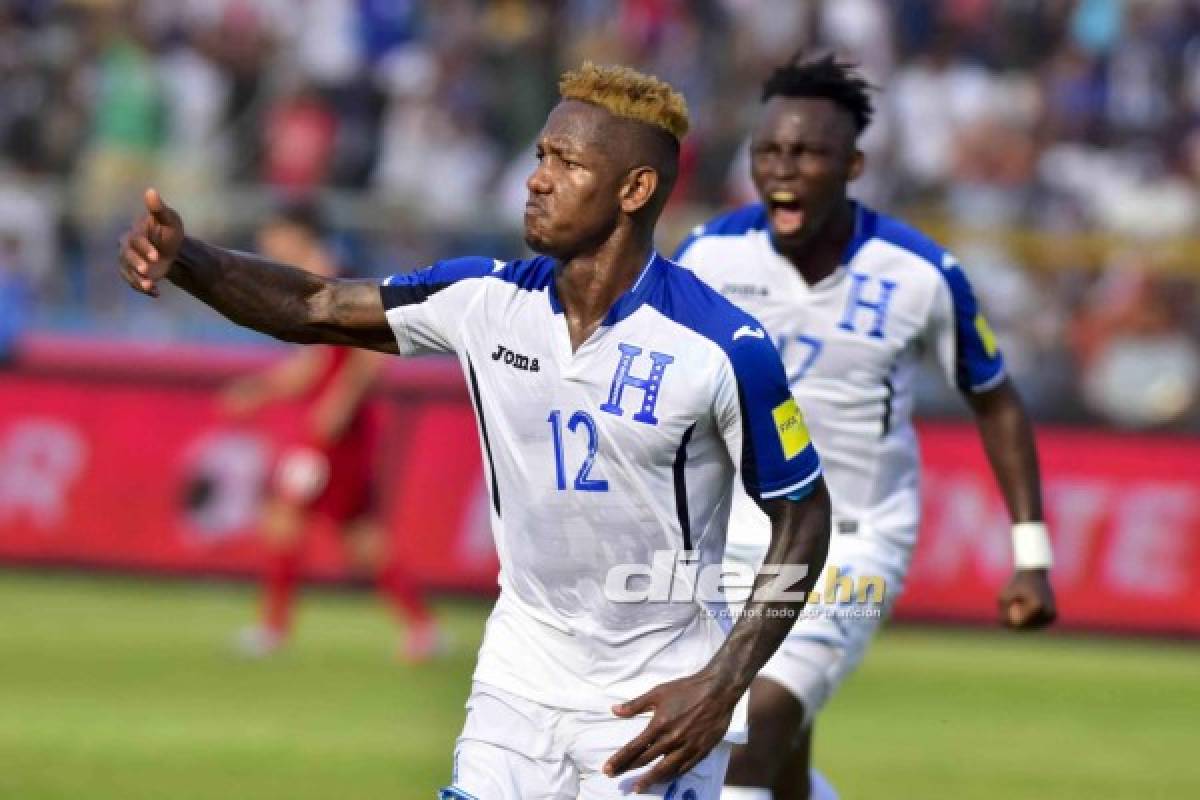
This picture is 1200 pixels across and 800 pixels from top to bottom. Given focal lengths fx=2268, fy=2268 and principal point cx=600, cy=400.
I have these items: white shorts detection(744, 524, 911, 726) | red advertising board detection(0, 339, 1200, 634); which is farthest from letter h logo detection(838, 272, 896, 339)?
red advertising board detection(0, 339, 1200, 634)

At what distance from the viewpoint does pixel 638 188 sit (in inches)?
232

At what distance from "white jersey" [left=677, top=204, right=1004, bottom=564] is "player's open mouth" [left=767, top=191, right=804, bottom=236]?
7.2 inches

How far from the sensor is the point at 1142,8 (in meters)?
19.8

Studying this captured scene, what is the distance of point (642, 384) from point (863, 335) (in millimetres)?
2432

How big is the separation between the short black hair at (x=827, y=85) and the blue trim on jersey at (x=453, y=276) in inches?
87.3

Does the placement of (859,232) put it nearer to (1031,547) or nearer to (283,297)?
(1031,547)

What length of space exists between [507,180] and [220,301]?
1341cm

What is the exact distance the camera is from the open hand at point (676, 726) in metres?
5.60

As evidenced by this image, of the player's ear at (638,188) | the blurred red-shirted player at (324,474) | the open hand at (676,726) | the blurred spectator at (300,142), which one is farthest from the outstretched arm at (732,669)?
the blurred spectator at (300,142)

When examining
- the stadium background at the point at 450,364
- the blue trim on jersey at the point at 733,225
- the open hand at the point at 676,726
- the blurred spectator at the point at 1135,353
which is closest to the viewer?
the open hand at the point at 676,726

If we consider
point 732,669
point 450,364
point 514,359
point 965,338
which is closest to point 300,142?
point 450,364

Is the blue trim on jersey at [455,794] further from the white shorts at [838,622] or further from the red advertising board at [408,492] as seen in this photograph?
the red advertising board at [408,492]

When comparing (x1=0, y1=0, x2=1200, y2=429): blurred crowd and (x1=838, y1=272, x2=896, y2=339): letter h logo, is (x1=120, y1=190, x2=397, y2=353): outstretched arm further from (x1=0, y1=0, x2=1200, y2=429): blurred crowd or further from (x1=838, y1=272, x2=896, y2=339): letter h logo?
(x1=0, y1=0, x2=1200, y2=429): blurred crowd

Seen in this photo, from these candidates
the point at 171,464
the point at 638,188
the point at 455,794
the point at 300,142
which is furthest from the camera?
the point at 300,142
